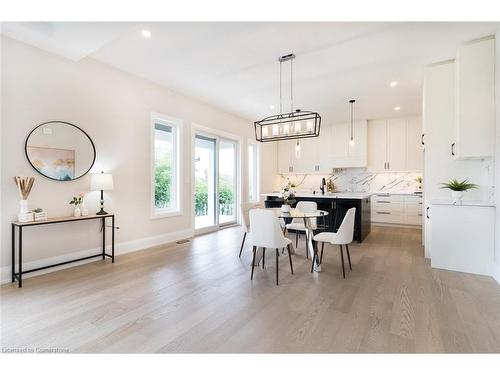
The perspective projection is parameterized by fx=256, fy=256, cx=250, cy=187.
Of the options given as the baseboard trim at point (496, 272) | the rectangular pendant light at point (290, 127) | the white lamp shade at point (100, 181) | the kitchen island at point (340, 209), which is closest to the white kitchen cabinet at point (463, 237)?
the baseboard trim at point (496, 272)

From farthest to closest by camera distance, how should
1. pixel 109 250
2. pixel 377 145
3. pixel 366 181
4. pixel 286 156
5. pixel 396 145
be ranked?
pixel 286 156 < pixel 366 181 < pixel 377 145 < pixel 396 145 < pixel 109 250

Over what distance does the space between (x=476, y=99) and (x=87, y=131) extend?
5.16 meters

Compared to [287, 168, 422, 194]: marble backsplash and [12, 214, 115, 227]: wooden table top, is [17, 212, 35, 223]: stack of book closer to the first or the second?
[12, 214, 115, 227]: wooden table top

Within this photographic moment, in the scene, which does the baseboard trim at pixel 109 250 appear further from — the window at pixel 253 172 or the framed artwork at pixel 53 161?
the window at pixel 253 172

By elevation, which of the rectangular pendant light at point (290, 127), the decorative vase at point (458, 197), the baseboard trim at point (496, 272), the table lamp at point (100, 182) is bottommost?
the baseboard trim at point (496, 272)

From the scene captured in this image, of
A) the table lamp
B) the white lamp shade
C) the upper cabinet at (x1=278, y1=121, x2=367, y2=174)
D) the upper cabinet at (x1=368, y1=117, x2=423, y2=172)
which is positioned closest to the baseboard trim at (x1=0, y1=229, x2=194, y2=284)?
the table lamp

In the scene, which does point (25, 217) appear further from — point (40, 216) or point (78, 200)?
point (78, 200)

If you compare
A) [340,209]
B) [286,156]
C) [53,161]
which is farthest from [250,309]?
[286,156]

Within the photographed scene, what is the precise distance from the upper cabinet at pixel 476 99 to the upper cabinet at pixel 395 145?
3.68 m

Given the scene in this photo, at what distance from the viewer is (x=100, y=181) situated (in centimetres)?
Answer: 357

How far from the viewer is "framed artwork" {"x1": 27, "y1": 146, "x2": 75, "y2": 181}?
3162 millimetres

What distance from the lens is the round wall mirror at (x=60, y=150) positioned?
3170mm

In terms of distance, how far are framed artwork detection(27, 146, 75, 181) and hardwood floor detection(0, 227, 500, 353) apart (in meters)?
1.27

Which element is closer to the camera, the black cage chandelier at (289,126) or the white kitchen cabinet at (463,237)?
the white kitchen cabinet at (463,237)
